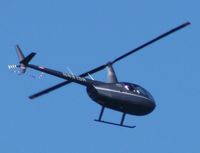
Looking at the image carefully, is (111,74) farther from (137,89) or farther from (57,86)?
(57,86)

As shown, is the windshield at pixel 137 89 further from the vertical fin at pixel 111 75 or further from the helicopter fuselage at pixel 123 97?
the vertical fin at pixel 111 75

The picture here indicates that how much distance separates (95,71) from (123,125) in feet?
11.9

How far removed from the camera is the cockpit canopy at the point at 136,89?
218 feet

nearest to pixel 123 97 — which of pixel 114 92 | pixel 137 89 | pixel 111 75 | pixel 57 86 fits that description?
pixel 114 92

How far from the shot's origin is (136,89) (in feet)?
219

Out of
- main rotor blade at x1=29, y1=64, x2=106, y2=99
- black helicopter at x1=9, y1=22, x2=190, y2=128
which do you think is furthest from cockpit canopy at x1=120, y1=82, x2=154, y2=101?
main rotor blade at x1=29, y1=64, x2=106, y2=99

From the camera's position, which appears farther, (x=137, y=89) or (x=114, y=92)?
(x=137, y=89)

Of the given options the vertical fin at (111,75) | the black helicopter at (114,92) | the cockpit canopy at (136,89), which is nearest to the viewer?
the black helicopter at (114,92)

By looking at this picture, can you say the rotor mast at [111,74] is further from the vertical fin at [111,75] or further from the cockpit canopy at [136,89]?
the cockpit canopy at [136,89]

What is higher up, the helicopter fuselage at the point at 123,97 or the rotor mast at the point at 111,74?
the rotor mast at the point at 111,74

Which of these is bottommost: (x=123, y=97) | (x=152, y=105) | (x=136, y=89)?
(x=123, y=97)

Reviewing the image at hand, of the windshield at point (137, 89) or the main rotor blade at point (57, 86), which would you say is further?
the windshield at point (137, 89)

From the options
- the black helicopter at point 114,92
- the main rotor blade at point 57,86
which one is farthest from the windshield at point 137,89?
the main rotor blade at point 57,86

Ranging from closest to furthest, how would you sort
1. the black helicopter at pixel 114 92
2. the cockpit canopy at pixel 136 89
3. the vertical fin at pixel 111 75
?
1. the black helicopter at pixel 114 92
2. the cockpit canopy at pixel 136 89
3. the vertical fin at pixel 111 75
